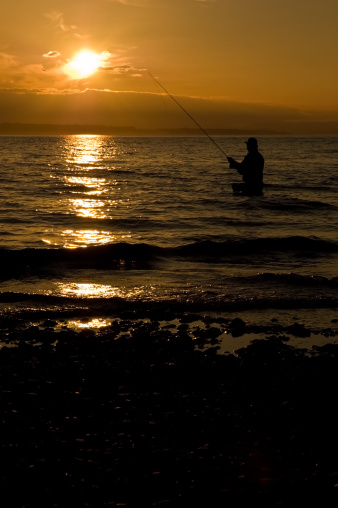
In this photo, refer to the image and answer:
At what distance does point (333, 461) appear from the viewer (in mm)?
5309

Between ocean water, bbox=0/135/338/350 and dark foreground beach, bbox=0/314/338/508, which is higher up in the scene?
ocean water, bbox=0/135/338/350

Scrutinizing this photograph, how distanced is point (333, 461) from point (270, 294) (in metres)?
6.65

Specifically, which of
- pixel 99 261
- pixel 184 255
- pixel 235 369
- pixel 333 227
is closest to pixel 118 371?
pixel 235 369

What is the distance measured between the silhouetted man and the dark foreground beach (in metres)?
13.6

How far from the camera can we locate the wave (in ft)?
50.4

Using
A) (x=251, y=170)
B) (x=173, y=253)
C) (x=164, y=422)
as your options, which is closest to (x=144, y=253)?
(x=173, y=253)

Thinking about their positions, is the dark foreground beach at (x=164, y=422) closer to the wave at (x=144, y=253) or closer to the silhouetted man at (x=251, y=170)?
the wave at (x=144, y=253)

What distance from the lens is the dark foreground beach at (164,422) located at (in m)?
4.87

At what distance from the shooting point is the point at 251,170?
22.8 m

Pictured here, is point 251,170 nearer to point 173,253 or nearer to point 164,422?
point 173,253

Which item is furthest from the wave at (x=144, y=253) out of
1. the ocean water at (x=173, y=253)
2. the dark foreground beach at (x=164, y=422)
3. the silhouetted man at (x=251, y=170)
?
the dark foreground beach at (x=164, y=422)

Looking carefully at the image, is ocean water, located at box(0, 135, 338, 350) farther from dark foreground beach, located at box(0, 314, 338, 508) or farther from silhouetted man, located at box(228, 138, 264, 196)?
dark foreground beach, located at box(0, 314, 338, 508)

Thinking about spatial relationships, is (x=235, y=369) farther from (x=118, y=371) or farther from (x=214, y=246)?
(x=214, y=246)

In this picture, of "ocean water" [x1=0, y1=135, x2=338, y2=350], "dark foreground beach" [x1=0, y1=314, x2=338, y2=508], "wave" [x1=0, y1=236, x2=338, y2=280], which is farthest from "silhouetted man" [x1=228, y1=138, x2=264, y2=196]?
"dark foreground beach" [x1=0, y1=314, x2=338, y2=508]
